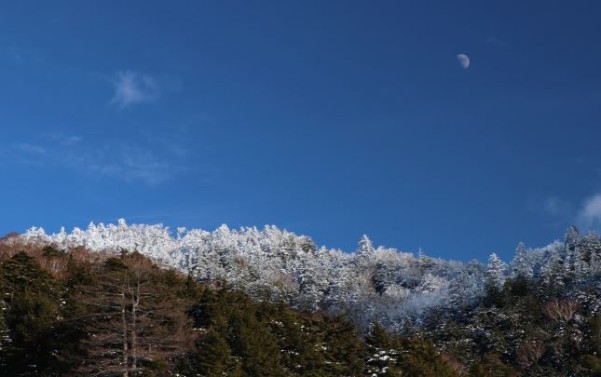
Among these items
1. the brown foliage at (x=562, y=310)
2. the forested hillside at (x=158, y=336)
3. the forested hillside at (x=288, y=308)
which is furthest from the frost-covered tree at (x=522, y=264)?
the forested hillside at (x=158, y=336)

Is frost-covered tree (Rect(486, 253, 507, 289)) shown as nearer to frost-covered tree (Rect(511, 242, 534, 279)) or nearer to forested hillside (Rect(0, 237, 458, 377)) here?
frost-covered tree (Rect(511, 242, 534, 279))

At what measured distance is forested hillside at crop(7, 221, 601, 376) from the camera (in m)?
31.7

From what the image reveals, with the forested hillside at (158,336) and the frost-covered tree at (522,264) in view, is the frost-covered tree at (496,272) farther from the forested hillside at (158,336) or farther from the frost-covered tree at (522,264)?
the forested hillside at (158,336)

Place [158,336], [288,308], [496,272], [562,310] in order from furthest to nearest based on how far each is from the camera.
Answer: [496,272] → [562,310] → [288,308] → [158,336]

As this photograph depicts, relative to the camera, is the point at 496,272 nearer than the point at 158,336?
No

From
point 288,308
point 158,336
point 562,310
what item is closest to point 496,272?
point 562,310

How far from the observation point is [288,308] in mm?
52938

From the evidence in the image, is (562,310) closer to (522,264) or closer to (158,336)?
(522,264)

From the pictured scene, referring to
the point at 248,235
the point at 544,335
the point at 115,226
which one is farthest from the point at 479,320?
the point at 115,226

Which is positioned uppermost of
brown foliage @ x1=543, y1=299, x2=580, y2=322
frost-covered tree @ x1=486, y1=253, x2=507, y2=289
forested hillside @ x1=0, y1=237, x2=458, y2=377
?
frost-covered tree @ x1=486, y1=253, x2=507, y2=289

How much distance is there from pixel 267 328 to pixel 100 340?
14.1m

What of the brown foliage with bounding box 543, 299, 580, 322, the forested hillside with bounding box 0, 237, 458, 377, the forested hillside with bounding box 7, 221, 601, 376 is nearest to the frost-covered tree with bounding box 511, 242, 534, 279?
A: the forested hillside with bounding box 7, 221, 601, 376

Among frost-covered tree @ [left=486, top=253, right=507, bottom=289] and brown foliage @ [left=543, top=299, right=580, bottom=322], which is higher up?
frost-covered tree @ [left=486, top=253, right=507, bottom=289]

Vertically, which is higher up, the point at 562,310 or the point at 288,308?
the point at 562,310
